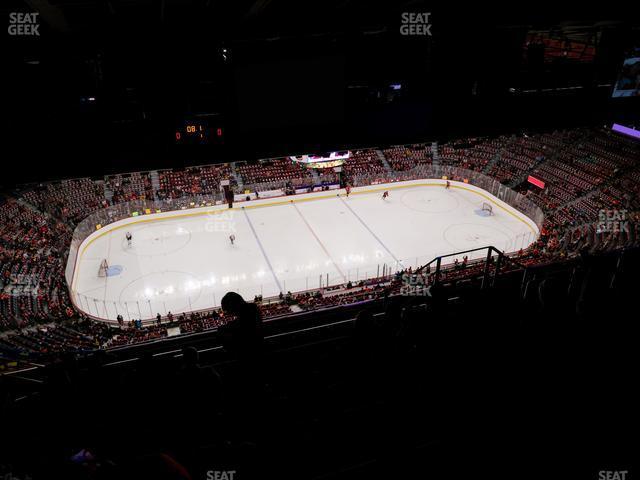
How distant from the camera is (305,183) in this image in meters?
27.1

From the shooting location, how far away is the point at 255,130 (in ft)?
17.1

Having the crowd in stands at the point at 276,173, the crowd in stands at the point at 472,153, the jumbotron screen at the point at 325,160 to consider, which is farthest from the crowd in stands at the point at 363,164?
the crowd in stands at the point at 472,153

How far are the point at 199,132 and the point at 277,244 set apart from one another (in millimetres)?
16442

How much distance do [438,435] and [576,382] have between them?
4.92 feet

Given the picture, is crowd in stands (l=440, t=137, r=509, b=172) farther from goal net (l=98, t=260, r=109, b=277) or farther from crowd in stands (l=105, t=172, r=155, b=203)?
goal net (l=98, t=260, r=109, b=277)

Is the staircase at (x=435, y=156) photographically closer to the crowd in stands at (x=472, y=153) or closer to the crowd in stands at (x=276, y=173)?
the crowd in stands at (x=472, y=153)

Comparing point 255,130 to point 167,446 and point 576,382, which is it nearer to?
point 167,446

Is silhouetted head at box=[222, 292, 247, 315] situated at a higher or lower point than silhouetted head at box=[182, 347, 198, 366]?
higher

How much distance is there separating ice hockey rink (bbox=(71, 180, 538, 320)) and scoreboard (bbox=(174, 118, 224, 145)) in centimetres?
1247

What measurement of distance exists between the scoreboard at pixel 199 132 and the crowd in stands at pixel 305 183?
9470 mm

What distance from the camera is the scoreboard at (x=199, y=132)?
189 inches

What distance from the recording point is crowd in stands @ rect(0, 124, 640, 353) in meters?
14.7

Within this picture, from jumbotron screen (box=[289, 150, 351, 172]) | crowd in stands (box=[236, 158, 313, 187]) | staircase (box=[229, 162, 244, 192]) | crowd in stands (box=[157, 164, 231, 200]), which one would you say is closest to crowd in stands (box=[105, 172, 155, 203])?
crowd in stands (box=[157, 164, 231, 200])

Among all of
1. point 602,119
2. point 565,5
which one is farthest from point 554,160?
point 565,5
